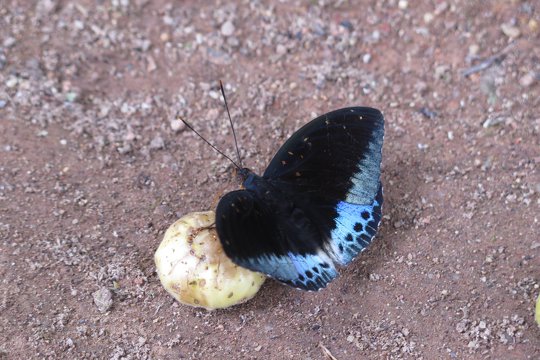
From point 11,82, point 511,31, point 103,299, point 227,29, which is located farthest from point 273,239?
point 511,31

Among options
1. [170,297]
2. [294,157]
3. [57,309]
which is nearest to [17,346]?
[57,309]

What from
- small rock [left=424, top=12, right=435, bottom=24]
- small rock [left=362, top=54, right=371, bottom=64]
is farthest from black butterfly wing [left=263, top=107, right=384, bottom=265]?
small rock [left=424, top=12, right=435, bottom=24]

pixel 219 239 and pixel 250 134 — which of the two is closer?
pixel 219 239

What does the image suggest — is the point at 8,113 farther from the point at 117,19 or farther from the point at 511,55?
the point at 511,55

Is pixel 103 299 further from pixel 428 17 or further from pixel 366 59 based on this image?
pixel 428 17

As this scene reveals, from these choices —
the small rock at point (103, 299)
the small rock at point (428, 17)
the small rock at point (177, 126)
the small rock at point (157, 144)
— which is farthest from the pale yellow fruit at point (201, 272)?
the small rock at point (428, 17)

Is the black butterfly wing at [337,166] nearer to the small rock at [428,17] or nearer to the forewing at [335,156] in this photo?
the forewing at [335,156]

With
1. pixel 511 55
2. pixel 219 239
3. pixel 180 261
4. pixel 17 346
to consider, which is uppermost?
pixel 511 55
